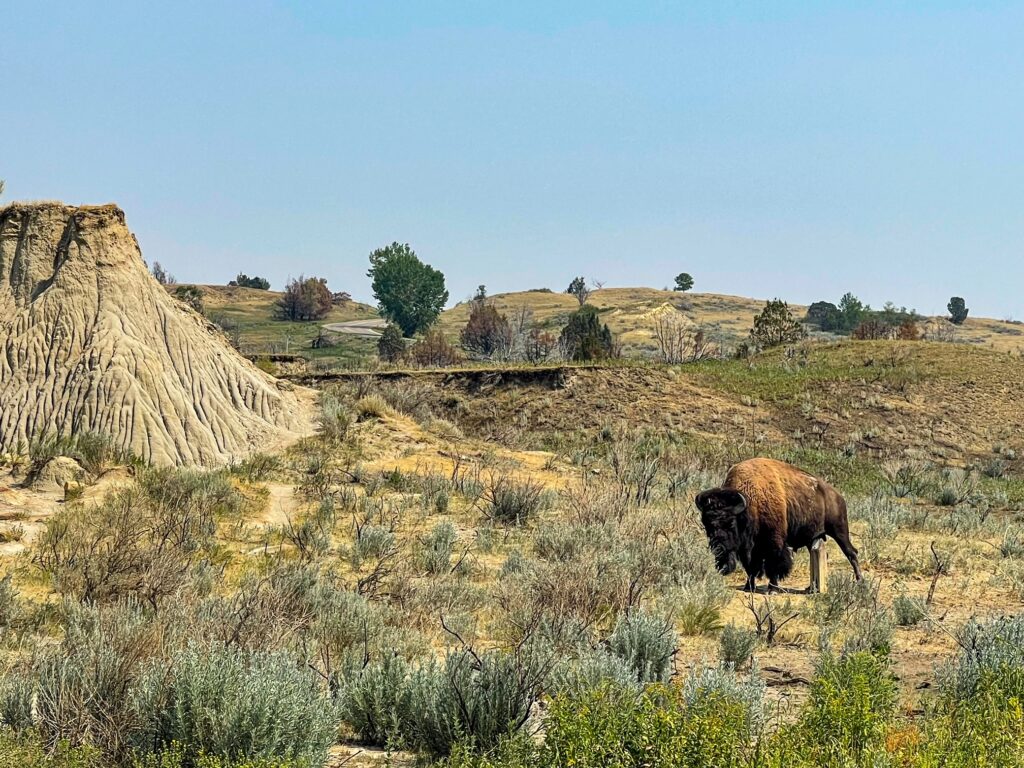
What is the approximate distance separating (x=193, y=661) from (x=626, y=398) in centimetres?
3257

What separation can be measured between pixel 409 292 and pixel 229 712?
93109 mm

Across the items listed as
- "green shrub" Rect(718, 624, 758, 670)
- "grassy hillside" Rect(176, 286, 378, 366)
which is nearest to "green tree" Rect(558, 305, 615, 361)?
"grassy hillside" Rect(176, 286, 378, 366)

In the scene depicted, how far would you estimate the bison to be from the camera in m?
11.8

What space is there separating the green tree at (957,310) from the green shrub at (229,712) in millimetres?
116122

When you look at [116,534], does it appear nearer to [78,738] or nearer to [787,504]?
[78,738]

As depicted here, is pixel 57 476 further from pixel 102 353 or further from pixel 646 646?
pixel 646 646

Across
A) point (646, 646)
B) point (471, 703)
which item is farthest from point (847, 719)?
point (646, 646)

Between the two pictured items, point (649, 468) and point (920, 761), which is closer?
point (920, 761)

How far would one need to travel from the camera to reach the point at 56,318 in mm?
19297

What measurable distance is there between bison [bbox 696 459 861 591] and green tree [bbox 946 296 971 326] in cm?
10778

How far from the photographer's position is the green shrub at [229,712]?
19.0ft

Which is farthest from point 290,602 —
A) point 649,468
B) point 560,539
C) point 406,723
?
point 649,468

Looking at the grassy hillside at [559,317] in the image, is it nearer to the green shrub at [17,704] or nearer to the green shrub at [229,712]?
the green shrub at [17,704]

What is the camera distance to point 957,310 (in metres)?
114
